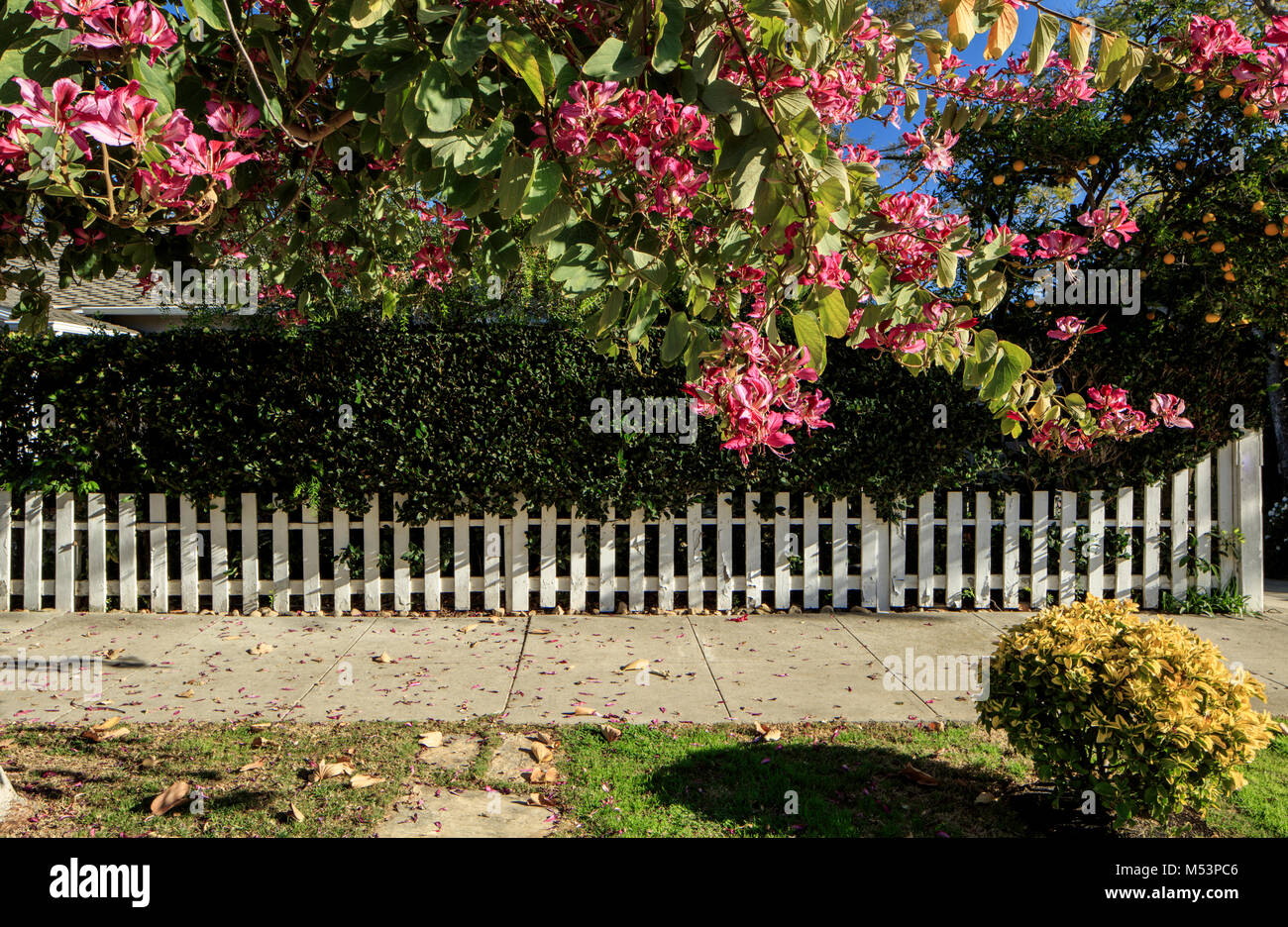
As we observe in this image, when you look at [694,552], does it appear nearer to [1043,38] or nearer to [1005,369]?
[1005,369]

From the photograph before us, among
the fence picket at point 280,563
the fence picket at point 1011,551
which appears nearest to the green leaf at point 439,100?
the fence picket at point 280,563

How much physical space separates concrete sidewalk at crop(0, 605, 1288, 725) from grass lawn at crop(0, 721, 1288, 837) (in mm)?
266

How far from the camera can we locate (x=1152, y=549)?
255 inches

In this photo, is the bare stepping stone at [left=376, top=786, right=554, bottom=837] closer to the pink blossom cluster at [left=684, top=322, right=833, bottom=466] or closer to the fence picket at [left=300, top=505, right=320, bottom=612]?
the pink blossom cluster at [left=684, top=322, right=833, bottom=466]

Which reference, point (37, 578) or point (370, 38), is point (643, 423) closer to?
point (370, 38)

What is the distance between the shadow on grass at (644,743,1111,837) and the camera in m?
2.99

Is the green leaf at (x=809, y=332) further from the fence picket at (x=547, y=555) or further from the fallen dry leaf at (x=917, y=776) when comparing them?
the fence picket at (x=547, y=555)

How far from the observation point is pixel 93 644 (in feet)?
17.6

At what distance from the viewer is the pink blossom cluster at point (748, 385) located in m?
2.17

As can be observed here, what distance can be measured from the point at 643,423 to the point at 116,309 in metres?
8.86

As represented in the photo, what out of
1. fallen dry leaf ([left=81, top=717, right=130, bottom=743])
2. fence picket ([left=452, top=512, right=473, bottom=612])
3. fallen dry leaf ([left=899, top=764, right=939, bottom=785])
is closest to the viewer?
fallen dry leaf ([left=899, top=764, right=939, bottom=785])

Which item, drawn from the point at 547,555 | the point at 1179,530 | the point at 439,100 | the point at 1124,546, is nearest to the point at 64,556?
the point at 547,555

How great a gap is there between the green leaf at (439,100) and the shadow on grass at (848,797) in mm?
2543

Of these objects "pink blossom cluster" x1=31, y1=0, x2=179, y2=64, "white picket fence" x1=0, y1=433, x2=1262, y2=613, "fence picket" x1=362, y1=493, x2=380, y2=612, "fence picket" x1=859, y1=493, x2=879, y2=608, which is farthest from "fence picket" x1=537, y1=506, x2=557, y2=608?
"pink blossom cluster" x1=31, y1=0, x2=179, y2=64
